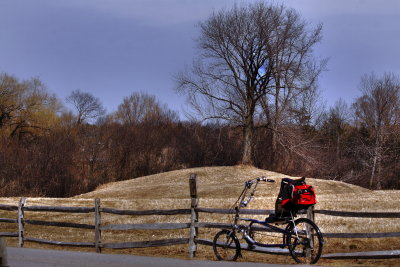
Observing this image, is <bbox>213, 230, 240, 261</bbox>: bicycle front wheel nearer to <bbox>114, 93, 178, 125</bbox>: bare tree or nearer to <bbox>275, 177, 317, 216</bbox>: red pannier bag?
<bbox>275, 177, 317, 216</bbox>: red pannier bag

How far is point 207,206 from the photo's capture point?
23.3 m

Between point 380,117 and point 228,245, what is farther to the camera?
point 380,117

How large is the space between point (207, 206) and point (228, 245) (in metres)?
11.6

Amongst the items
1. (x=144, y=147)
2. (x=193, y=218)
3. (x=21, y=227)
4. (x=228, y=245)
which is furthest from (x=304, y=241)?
(x=144, y=147)

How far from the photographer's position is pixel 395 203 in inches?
932

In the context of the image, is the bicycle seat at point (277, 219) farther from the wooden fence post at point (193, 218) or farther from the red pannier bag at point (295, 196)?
the wooden fence post at point (193, 218)

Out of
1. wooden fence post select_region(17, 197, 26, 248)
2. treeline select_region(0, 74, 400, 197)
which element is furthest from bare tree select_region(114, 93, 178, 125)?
wooden fence post select_region(17, 197, 26, 248)

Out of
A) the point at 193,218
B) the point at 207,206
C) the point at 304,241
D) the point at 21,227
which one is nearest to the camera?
the point at 304,241

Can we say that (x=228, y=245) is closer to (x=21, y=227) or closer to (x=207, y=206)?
(x=21, y=227)

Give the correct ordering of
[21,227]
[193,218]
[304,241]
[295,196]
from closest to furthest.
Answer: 1. [295,196]
2. [304,241]
3. [193,218]
4. [21,227]

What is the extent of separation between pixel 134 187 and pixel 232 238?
26.9 metres

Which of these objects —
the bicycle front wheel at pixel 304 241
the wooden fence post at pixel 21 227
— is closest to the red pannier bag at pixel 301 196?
the bicycle front wheel at pixel 304 241

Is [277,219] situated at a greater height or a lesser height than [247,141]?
lesser

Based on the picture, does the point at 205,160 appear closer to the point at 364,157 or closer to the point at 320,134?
the point at 320,134
